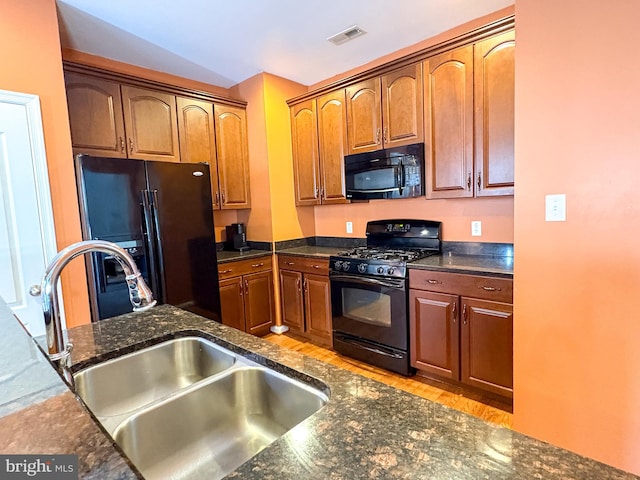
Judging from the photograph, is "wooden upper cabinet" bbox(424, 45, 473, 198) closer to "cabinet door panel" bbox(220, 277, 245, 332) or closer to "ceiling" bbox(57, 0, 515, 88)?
"ceiling" bbox(57, 0, 515, 88)

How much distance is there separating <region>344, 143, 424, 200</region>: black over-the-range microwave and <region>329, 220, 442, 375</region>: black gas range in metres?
0.40

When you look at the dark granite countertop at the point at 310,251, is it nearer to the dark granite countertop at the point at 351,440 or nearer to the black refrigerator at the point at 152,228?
the black refrigerator at the point at 152,228

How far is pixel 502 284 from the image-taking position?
81.0 inches

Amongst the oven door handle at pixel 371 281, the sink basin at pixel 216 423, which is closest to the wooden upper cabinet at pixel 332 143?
the oven door handle at pixel 371 281

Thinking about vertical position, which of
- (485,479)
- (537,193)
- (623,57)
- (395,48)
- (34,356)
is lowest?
(485,479)

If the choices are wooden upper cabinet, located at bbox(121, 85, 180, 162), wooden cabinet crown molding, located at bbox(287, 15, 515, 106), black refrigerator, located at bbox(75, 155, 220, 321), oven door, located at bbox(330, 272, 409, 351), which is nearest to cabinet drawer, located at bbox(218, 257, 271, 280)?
black refrigerator, located at bbox(75, 155, 220, 321)

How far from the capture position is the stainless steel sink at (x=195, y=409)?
0.86m

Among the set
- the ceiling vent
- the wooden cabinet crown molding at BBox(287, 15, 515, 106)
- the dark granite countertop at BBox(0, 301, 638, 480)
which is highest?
the ceiling vent

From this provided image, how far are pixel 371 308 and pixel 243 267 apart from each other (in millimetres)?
1316

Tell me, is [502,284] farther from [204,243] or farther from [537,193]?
[204,243]

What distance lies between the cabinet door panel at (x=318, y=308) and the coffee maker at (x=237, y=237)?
2.83ft

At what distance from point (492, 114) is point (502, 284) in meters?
1.13

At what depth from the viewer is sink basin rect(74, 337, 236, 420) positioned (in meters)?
1.04

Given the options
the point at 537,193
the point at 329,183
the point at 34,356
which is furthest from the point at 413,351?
the point at 34,356
